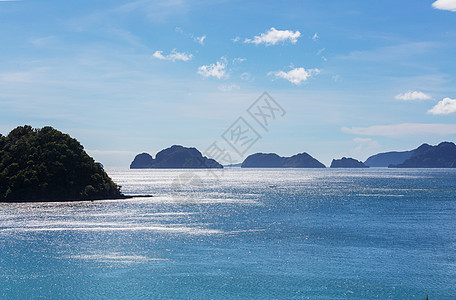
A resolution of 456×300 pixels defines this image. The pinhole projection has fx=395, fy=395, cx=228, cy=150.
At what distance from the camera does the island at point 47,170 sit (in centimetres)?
15862

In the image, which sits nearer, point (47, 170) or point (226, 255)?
point (226, 255)

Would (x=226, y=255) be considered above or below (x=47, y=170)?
below

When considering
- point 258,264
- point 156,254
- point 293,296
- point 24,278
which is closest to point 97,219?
point 156,254

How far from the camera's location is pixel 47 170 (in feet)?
536

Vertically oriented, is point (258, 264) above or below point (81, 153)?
below

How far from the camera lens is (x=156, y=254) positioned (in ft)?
246

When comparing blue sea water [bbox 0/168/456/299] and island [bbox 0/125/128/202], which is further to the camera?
island [bbox 0/125/128/202]

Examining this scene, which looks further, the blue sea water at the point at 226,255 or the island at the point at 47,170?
the island at the point at 47,170

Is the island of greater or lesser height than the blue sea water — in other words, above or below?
above

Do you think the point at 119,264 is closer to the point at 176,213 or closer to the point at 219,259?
the point at 219,259

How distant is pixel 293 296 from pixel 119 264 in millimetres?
31225

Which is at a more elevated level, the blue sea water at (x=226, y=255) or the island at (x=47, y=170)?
the island at (x=47, y=170)

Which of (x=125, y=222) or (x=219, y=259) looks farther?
(x=125, y=222)

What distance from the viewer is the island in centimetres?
15862
